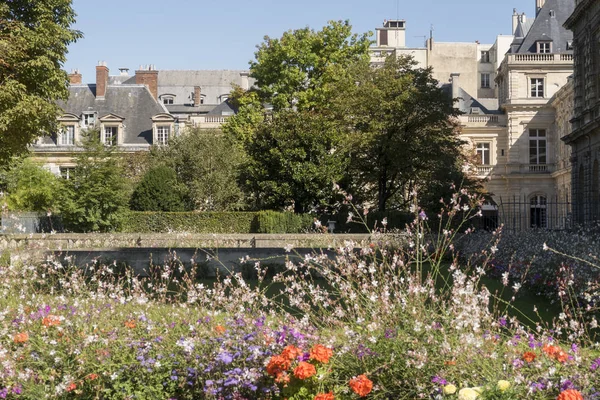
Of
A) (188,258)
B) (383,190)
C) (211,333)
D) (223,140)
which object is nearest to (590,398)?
(211,333)

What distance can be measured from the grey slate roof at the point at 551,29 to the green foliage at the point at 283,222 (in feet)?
87.5

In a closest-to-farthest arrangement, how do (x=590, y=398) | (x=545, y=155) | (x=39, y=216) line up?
(x=590, y=398), (x=39, y=216), (x=545, y=155)

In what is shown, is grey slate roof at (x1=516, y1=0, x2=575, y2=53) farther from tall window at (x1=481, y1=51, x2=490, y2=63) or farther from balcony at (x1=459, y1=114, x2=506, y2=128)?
tall window at (x1=481, y1=51, x2=490, y2=63)

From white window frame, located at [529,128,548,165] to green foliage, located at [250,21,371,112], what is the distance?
54.1 ft

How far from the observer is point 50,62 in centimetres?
2295

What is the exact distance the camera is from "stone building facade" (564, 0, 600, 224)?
28.0 meters

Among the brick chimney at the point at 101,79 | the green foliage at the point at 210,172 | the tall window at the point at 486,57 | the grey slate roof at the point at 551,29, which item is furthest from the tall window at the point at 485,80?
the green foliage at the point at 210,172

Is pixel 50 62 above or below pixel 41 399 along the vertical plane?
above

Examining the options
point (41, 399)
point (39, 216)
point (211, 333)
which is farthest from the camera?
point (39, 216)


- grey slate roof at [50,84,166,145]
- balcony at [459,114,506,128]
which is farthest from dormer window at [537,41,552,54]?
grey slate roof at [50,84,166,145]

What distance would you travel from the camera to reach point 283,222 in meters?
32.0

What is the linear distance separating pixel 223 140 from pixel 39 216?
9.53 meters

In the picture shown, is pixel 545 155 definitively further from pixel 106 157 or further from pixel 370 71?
pixel 106 157

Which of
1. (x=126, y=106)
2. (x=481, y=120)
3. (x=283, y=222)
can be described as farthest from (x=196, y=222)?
(x=481, y=120)
